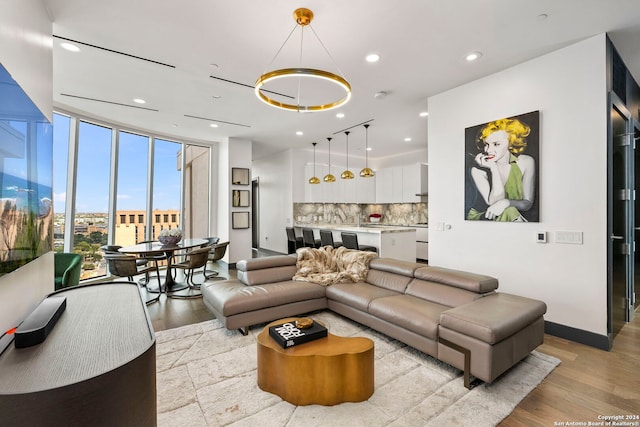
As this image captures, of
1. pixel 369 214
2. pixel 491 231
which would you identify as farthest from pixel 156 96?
pixel 369 214

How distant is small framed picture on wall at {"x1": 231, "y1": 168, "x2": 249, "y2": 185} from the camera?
7.09 meters

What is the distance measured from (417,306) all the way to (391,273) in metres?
0.88

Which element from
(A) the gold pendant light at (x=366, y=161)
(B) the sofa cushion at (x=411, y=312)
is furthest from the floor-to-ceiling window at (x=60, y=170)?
(A) the gold pendant light at (x=366, y=161)

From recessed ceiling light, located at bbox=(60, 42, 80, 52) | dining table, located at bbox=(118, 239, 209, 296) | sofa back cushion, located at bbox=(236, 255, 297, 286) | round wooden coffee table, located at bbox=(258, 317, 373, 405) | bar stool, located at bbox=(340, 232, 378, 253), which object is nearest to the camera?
round wooden coffee table, located at bbox=(258, 317, 373, 405)

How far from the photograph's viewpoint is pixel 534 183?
335 centimetres

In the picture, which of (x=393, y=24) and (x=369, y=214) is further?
(x=369, y=214)

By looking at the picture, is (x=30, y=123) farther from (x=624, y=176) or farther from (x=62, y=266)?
(x=624, y=176)

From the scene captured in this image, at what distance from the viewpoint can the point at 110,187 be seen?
225 inches

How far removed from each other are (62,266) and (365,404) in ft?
14.2

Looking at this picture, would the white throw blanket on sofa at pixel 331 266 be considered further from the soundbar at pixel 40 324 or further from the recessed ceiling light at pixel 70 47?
the recessed ceiling light at pixel 70 47

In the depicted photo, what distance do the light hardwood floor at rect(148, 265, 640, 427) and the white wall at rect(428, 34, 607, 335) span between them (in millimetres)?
309

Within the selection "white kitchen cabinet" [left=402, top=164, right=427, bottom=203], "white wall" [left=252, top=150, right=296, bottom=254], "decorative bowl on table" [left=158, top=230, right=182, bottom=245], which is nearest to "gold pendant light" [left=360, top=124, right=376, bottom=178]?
"white kitchen cabinet" [left=402, top=164, right=427, bottom=203]

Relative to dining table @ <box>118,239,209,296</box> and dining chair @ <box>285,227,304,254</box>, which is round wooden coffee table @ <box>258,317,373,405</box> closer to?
dining table @ <box>118,239,209,296</box>

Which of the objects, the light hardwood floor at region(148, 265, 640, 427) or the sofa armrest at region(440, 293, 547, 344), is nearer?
the light hardwood floor at region(148, 265, 640, 427)
